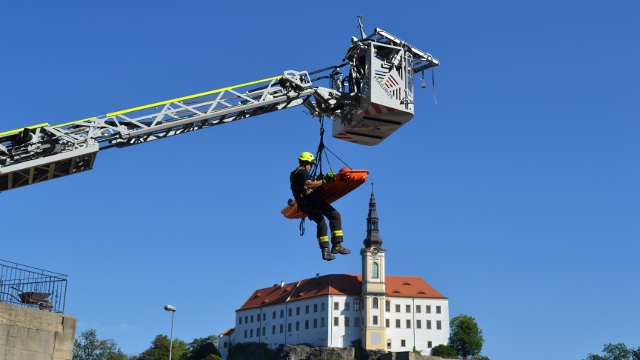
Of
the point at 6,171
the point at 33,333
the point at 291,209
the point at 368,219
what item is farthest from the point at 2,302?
the point at 368,219

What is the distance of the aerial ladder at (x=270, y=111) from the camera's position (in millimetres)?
13164

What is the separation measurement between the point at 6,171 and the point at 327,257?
5102 millimetres

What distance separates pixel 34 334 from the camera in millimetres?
14195

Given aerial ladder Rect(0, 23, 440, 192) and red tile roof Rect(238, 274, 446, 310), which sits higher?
red tile roof Rect(238, 274, 446, 310)

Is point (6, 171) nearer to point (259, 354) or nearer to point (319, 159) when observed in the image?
point (319, 159)

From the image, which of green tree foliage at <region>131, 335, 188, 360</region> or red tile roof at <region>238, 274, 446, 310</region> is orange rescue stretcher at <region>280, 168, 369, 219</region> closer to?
green tree foliage at <region>131, 335, 188, 360</region>

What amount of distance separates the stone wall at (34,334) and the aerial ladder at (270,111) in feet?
7.38

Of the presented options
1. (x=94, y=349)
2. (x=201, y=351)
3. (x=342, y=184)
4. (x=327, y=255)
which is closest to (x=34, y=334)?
(x=327, y=255)

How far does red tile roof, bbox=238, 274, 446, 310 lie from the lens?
116 meters

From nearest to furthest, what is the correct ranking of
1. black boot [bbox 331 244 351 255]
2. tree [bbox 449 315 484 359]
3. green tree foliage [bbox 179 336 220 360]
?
black boot [bbox 331 244 351 255], tree [bbox 449 315 484 359], green tree foliage [bbox 179 336 220 360]

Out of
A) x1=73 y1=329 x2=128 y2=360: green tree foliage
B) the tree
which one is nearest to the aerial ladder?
x1=73 y1=329 x2=128 y2=360: green tree foliage

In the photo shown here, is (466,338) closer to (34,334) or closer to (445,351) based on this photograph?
(445,351)

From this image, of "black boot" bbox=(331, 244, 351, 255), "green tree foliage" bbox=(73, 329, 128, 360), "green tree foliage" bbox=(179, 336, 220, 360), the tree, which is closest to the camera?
"black boot" bbox=(331, 244, 351, 255)

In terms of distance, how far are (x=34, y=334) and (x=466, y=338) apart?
98.6 meters
